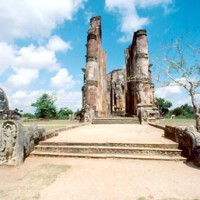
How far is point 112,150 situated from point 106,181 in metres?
1.73

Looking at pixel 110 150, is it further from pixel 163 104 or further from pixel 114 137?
pixel 163 104

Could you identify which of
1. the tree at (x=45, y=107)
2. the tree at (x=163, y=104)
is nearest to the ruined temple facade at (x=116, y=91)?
the tree at (x=45, y=107)

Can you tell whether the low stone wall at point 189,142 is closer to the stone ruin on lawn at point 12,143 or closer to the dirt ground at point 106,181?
the dirt ground at point 106,181

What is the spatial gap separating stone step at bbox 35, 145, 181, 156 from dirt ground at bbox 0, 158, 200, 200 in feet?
1.45

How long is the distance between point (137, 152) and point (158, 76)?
5.99m

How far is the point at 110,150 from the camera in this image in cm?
473

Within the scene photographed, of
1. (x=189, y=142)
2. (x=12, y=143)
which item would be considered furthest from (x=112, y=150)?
(x=12, y=143)

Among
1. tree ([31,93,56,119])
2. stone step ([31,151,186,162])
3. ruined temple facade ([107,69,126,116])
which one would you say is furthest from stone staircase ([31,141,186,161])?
tree ([31,93,56,119])

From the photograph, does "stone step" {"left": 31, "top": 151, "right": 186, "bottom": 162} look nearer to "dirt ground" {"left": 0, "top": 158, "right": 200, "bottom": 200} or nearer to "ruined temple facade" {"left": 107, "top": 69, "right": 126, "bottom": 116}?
"dirt ground" {"left": 0, "top": 158, "right": 200, "bottom": 200}

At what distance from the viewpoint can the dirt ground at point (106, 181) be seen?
2.51 m

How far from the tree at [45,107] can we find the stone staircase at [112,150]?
118 feet

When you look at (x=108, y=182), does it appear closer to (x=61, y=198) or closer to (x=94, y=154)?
(x=61, y=198)

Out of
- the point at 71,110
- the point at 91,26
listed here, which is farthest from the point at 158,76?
the point at 71,110

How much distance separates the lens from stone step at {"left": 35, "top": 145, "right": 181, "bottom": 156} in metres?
4.47
